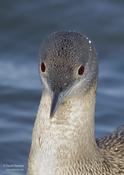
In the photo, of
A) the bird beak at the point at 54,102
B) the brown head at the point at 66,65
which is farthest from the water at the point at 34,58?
the bird beak at the point at 54,102

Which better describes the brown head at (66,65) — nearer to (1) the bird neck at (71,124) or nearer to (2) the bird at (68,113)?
(2) the bird at (68,113)

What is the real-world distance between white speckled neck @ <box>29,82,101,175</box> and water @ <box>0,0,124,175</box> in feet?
6.77

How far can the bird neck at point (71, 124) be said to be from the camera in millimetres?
7801

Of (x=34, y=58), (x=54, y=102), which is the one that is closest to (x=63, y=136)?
(x=54, y=102)

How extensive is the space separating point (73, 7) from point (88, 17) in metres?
0.25

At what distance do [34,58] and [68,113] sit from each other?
13.9 ft

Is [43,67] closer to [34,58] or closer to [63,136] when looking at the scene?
[63,136]

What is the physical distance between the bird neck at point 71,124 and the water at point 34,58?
2111mm

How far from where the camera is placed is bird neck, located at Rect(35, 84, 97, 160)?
25.6 feet

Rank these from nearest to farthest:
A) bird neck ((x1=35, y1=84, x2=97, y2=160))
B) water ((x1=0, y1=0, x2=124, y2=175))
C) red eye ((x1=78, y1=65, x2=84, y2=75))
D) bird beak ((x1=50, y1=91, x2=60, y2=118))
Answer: bird beak ((x1=50, y1=91, x2=60, y2=118))
red eye ((x1=78, y1=65, x2=84, y2=75))
bird neck ((x1=35, y1=84, x2=97, y2=160))
water ((x1=0, y1=0, x2=124, y2=175))

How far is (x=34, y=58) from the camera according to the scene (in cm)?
1204

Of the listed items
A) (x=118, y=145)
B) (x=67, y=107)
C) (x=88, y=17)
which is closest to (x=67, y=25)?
(x=88, y=17)

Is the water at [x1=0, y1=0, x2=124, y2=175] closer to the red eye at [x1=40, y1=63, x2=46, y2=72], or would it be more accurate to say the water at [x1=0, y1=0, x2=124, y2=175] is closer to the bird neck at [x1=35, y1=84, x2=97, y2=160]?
the bird neck at [x1=35, y1=84, x2=97, y2=160]

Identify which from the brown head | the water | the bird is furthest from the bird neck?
the water
